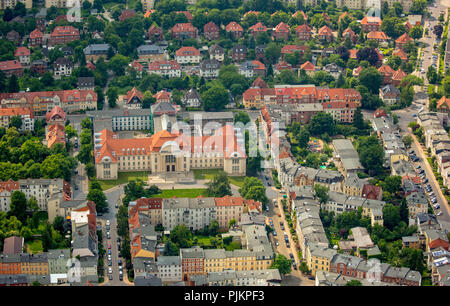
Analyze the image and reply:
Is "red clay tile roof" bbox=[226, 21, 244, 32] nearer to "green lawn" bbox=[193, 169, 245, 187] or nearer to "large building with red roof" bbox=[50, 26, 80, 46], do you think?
"large building with red roof" bbox=[50, 26, 80, 46]

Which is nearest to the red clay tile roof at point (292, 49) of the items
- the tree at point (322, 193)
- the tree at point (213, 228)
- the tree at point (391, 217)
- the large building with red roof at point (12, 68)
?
the large building with red roof at point (12, 68)

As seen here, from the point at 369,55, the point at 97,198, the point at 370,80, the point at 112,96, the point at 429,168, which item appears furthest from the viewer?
the point at 369,55

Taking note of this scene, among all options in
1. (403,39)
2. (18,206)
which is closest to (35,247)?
(18,206)

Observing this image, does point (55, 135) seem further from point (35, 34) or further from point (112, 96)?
point (35, 34)

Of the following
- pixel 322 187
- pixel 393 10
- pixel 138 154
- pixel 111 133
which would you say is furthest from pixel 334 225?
pixel 393 10

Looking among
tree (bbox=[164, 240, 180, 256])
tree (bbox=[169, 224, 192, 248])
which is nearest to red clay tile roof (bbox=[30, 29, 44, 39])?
tree (bbox=[169, 224, 192, 248])

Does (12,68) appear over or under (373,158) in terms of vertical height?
over

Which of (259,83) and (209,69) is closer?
(259,83)
